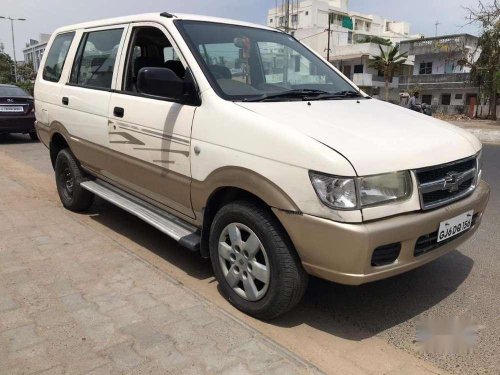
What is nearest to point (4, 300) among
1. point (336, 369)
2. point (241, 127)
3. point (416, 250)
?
point (241, 127)

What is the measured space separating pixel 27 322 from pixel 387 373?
218 centimetres

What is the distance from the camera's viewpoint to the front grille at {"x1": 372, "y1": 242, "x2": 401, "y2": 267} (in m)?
2.55

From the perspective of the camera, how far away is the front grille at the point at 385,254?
2.55 m

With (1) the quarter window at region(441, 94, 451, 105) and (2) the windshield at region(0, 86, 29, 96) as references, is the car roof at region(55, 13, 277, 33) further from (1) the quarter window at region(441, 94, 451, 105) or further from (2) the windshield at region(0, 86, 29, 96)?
(1) the quarter window at region(441, 94, 451, 105)

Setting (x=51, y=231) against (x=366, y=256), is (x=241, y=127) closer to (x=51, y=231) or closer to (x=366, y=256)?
(x=366, y=256)

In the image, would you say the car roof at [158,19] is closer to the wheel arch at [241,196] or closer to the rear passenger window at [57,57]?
the rear passenger window at [57,57]

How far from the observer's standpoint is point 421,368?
2568 millimetres

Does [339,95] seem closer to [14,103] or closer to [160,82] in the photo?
[160,82]

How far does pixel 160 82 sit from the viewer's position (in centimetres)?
313

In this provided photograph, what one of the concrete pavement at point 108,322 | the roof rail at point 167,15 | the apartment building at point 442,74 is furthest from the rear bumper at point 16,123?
the apartment building at point 442,74

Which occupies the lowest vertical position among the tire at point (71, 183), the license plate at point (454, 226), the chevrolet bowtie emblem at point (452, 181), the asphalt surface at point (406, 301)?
the asphalt surface at point (406, 301)

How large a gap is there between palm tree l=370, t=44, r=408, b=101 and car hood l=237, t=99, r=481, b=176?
44.4 metres

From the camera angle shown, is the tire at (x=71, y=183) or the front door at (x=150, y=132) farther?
the tire at (x=71, y=183)

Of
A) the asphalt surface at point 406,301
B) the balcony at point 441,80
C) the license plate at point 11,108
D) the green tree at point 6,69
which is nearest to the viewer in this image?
the asphalt surface at point 406,301
